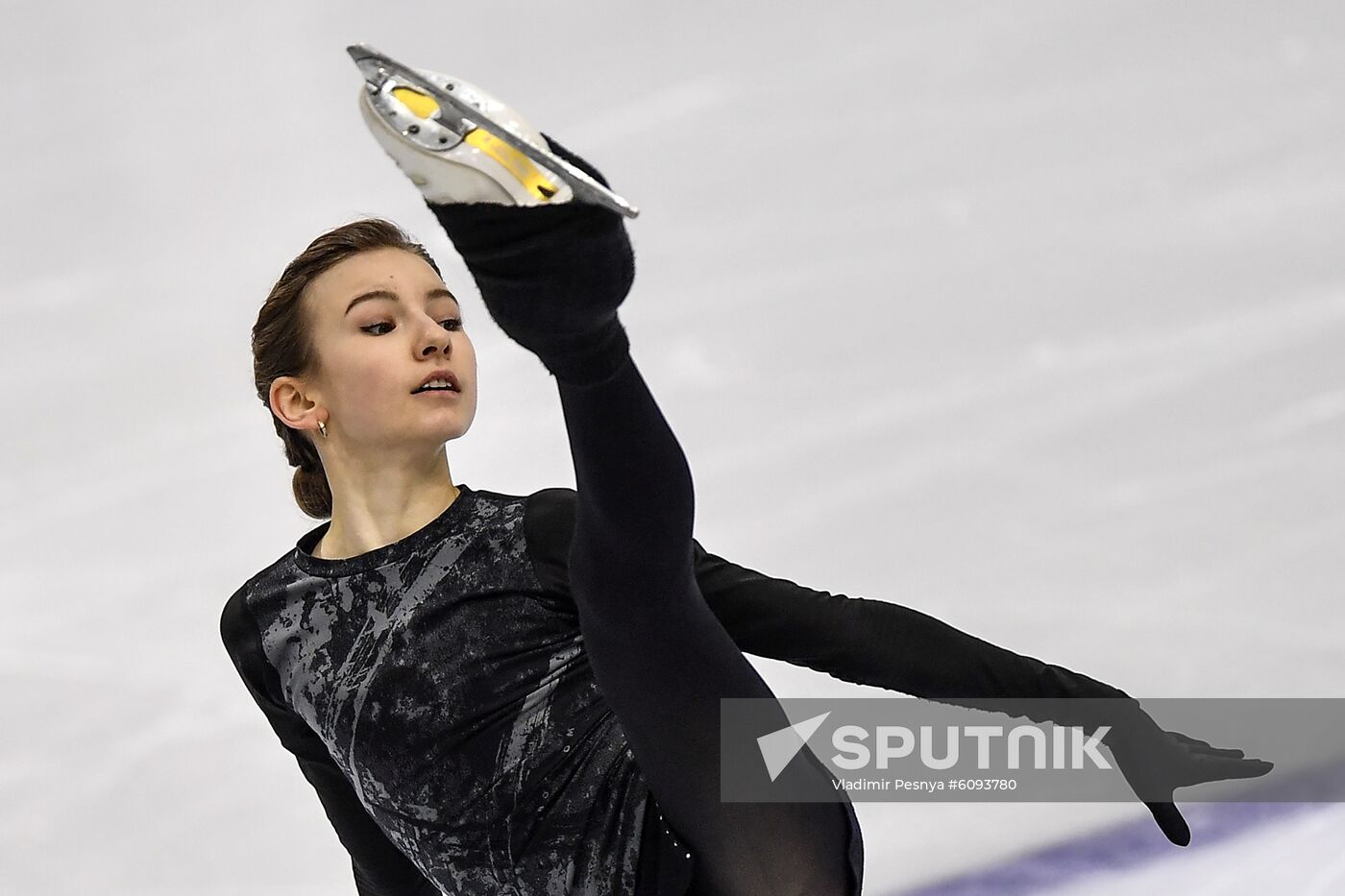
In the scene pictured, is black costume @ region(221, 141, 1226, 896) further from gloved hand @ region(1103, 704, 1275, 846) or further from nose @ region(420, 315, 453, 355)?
nose @ region(420, 315, 453, 355)

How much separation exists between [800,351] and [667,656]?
61.0 inches

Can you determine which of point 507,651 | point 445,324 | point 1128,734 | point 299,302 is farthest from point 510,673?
point 1128,734

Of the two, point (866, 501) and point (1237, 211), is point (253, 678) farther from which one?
point (1237, 211)

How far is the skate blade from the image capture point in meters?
1.18

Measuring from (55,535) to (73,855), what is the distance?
530mm

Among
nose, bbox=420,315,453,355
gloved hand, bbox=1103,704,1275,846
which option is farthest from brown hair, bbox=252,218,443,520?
gloved hand, bbox=1103,704,1275,846

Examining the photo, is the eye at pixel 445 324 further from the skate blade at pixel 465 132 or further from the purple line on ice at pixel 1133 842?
the purple line on ice at pixel 1133 842

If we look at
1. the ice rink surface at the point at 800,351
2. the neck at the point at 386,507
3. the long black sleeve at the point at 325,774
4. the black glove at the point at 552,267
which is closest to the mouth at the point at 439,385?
the neck at the point at 386,507

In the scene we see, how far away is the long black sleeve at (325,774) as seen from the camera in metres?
1.87

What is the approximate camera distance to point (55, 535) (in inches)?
107

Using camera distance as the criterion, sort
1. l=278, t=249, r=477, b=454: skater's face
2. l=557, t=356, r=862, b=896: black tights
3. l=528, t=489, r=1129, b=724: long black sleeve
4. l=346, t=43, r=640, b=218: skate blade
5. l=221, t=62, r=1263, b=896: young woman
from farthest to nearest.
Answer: l=278, t=249, r=477, b=454: skater's face < l=528, t=489, r=1129, b=724: long black sleeve < l=221, t=62, r=1263, b=896: young woman < l=557, t=356, r=862, b=896: black tights < l=346, t=43, r=640, b=218: skate blade

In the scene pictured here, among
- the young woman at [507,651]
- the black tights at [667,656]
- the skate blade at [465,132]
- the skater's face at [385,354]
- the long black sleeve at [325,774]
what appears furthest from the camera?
the long black sleeve at [325,774]

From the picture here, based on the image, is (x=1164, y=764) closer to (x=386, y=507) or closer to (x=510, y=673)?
(x=510, y=673)

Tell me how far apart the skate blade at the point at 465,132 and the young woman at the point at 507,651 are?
9.2 inches
